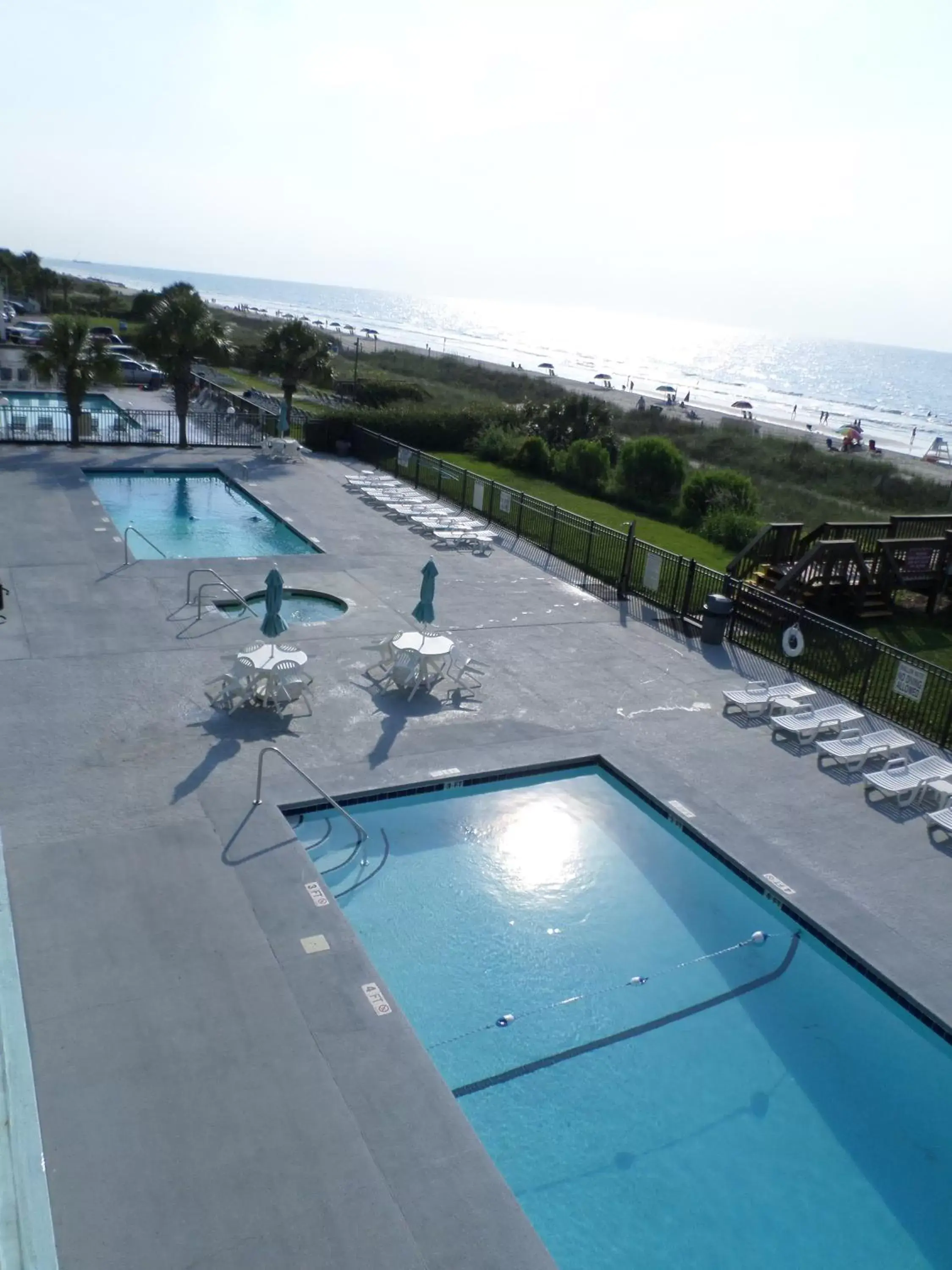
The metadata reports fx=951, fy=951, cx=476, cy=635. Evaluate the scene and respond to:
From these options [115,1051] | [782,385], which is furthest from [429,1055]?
[782,385]

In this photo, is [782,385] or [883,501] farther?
[782,385]

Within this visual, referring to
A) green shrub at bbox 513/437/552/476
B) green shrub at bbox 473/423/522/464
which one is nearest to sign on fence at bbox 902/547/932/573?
green shrub at bbox 513/437/552/476

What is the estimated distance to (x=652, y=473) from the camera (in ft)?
105

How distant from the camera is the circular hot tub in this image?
640 inches

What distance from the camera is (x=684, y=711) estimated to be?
553 inches

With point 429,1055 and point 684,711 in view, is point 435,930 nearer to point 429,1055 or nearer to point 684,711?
point 429,1055

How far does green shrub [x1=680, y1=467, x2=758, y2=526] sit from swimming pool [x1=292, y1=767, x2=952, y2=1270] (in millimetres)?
19901

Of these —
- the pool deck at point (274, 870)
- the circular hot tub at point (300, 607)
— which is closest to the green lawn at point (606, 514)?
the pool deck at point (274, 870)

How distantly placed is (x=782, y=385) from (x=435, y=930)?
149 meters

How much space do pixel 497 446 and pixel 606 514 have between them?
9.12 meters

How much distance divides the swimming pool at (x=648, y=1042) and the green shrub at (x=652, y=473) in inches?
883

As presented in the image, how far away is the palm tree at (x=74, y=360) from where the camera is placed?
2644cm

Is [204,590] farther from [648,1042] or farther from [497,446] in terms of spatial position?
[497,446]

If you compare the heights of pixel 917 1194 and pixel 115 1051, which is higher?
pixel 115 1051
